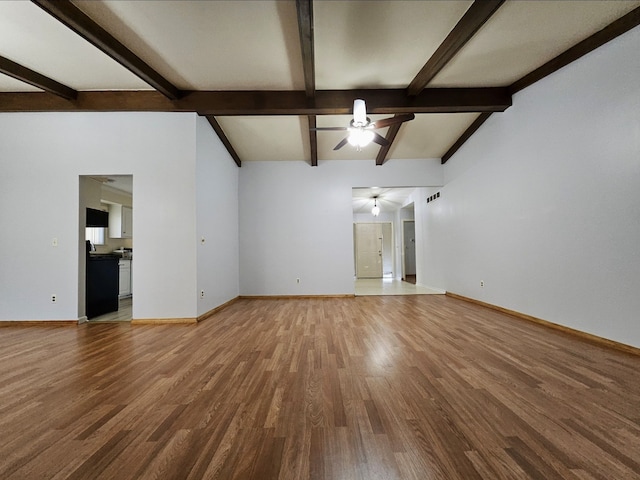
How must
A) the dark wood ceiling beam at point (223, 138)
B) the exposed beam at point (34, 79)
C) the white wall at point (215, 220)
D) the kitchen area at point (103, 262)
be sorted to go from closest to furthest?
the exposed beam at point (34, 79) → the white wall at point (215, 220) → the kitchen area at point (103, 262) → the dark wood ceiling beam at point (223, 138)

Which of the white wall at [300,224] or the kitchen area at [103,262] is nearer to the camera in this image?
the kitchen area at [103,262]

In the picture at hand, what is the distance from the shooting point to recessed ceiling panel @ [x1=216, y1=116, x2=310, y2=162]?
475 centimetres

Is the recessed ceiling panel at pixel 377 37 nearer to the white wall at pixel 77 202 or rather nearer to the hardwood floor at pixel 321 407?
the white wall at pixel 77 202

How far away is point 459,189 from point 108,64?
560 centimetres

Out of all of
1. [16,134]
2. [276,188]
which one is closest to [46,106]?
[16,134]

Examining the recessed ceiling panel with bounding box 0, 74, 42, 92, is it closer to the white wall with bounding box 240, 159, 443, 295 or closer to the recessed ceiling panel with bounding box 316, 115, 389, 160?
the white wall with bounding box 240, 159, 443, 295

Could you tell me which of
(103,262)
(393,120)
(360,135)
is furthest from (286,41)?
(103,262)

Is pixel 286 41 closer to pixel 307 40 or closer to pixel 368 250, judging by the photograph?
pixel 307 40

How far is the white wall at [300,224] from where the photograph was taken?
19.4ft

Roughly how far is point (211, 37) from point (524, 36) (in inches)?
124

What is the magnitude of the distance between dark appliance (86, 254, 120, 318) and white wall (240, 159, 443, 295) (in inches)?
83.9

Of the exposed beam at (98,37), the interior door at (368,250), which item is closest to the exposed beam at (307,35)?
the exposed beam at (98,37)

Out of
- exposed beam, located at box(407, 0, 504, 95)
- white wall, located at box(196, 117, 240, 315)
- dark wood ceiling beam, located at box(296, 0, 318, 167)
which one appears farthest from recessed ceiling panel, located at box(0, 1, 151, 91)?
exposed beam, located at box(407, 0, 504, 95)

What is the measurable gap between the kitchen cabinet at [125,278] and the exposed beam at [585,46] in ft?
25.4
